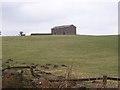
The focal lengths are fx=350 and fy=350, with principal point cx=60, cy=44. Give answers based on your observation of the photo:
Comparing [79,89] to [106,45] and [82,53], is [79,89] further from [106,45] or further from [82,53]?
[106,45]

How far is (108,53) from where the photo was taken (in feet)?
170

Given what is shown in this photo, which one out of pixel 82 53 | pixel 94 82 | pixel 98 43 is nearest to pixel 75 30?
pixel 98 43

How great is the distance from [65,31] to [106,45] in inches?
2760

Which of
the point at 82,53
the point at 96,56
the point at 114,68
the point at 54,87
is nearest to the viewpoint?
the point at 54,87

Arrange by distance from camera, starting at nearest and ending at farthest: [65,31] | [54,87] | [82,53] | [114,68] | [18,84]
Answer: [54,87], [18,84], [114,68], [82,53], [65,31]

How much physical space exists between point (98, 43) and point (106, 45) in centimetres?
358

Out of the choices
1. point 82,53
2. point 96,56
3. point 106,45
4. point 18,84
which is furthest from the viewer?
point 106,45

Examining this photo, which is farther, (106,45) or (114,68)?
(106,45)

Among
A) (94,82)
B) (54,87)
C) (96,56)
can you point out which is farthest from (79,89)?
(96,56)

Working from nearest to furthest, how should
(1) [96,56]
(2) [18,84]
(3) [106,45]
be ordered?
(2) [18,84], (1) [96,56], (3) [106,45]

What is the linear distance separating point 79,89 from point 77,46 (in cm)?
5006

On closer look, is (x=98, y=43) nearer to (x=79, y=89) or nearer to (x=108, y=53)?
(x=108, y=53)

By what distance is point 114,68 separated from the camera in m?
36.5

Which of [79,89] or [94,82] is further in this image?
[94,82]
